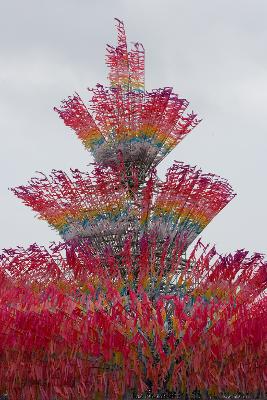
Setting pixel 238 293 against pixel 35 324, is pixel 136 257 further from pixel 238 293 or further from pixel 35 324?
pixel 35 324

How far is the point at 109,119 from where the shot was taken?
29.2 m

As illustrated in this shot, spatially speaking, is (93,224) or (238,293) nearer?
(238,293)

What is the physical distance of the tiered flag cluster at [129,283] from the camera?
19.7 m

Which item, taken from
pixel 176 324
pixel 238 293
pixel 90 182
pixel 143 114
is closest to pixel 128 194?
pixel 90 182

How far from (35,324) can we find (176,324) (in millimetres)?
4278

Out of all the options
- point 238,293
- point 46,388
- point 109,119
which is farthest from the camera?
point 109,119

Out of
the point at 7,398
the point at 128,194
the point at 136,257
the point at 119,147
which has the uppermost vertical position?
the point at 119,147

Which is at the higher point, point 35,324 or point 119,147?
point 119,147

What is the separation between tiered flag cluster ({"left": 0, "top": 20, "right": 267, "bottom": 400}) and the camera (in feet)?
64.5

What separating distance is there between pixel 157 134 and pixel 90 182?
365 centimetres

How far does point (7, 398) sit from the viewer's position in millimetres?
21172

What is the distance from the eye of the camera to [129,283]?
24.8 m

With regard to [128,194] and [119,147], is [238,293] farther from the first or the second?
[119,147]

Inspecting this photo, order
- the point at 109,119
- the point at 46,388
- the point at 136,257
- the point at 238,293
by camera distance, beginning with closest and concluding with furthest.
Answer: the point at 46,388 < the point at 238,293 < the point at 136,257 < the point at 109,119
